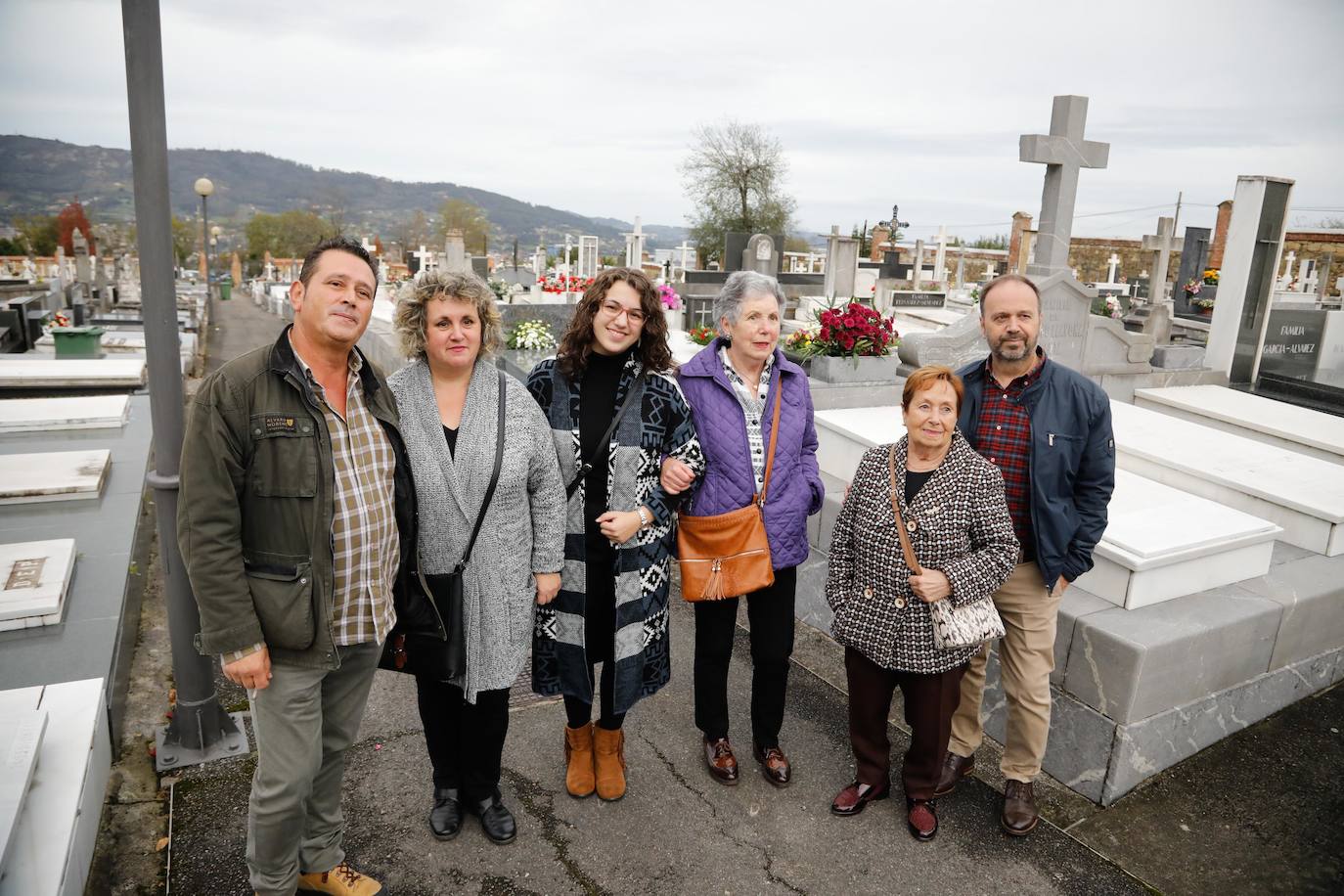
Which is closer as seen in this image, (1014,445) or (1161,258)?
(1014,445)

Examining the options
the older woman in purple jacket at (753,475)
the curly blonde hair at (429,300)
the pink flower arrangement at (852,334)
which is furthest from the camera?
the pink flower arrangement at (852,334)

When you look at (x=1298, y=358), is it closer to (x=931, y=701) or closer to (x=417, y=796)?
(x=931, y=701)

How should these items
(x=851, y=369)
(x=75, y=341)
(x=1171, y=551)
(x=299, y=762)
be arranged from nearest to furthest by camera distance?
1. (x=299, y=762)
2. (x=1171, y=551)
3. (x=851, y=369)
4. (x=75, y=341)

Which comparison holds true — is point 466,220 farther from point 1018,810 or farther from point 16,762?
point 1018,810

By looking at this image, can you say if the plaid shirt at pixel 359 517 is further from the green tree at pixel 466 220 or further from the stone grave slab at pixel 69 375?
the green tree at pixel 466 220

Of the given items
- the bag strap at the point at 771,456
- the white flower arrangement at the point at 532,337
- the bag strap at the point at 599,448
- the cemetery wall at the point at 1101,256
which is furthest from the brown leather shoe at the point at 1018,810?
the cemetery wall at the point at 1101,256

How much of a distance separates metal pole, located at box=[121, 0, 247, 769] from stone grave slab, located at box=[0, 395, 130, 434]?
14.4 feet

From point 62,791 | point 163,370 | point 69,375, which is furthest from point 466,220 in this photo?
point 62,791

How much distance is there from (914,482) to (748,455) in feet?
1.97

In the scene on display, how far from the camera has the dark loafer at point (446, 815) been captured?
9.45 ft

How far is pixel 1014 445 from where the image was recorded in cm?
299

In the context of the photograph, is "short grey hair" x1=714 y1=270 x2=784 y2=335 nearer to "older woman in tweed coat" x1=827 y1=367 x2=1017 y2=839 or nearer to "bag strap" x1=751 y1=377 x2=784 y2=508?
"bag strap" x1=751 y1=377 x2=784 y2=508

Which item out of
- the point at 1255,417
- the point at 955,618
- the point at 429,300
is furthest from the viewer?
the point at 1255,417

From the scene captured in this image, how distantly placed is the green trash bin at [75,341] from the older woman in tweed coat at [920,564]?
1073 cm
